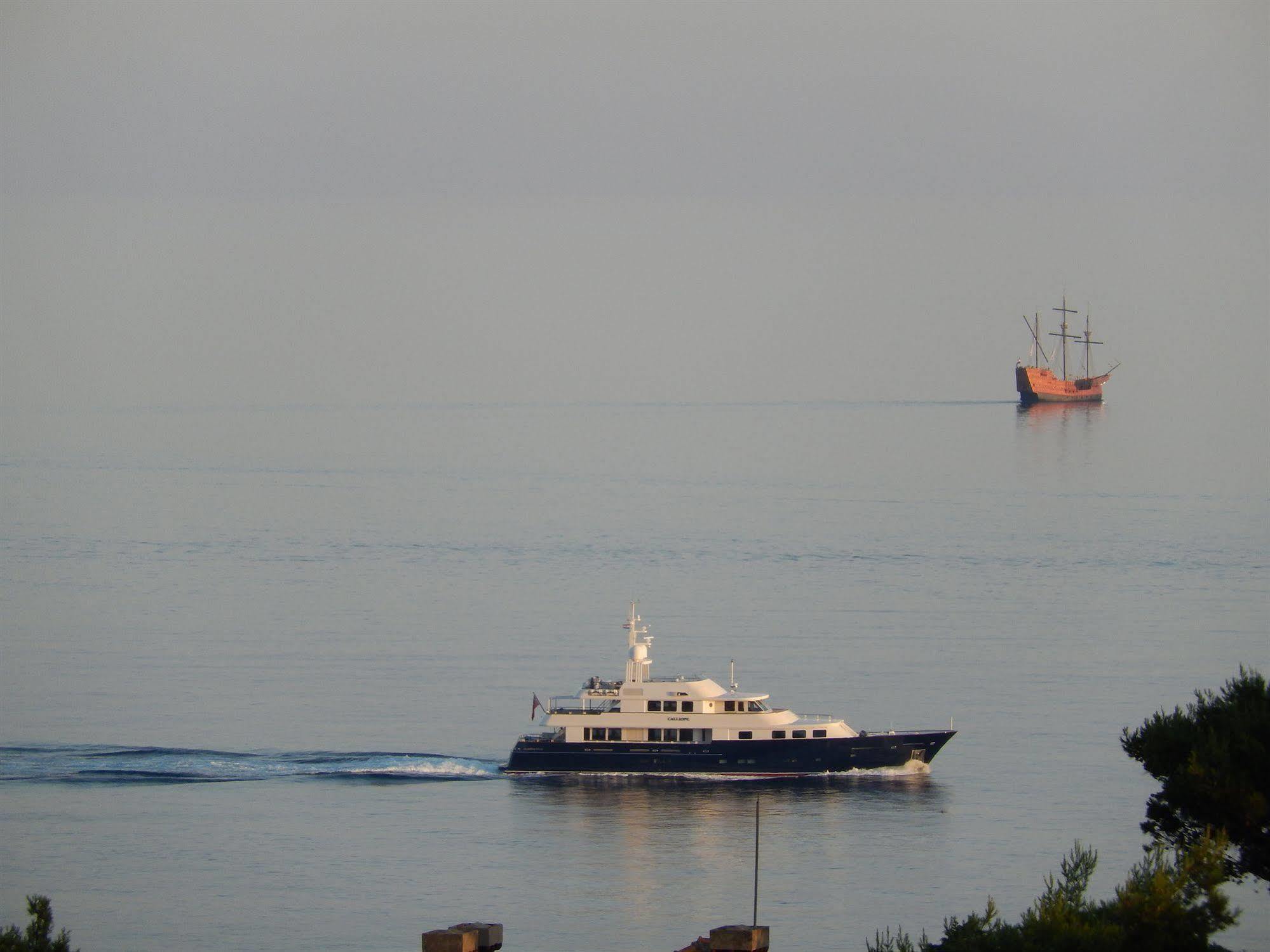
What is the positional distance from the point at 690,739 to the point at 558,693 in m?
13.4

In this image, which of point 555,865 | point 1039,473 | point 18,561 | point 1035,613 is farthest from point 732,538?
point 555,865

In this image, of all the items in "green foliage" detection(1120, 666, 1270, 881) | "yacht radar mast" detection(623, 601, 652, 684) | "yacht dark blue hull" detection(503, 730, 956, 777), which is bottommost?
"green foliage" detection(1120, 666, 1270, 881)

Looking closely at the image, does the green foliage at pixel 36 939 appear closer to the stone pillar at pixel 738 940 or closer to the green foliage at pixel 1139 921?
the stone pillar at pixel 738 940

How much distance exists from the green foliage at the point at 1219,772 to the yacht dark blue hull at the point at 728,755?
30458mm

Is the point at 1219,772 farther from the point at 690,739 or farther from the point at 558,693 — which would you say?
the point at 558,693

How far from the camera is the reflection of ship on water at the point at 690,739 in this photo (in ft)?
210

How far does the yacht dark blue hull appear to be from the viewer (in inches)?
2515

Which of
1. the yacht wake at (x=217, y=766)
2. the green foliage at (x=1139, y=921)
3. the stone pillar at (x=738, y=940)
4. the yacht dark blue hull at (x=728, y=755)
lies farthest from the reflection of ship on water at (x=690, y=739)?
the stone pillar at (x=738, y=940)

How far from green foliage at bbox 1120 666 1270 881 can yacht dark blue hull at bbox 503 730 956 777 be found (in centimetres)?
3046

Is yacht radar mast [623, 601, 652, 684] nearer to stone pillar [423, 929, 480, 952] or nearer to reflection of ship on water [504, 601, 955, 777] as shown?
reflection of ship on water [504, 601, 955, 777]

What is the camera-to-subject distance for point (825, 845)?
185ft

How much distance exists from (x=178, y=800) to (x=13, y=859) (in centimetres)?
692

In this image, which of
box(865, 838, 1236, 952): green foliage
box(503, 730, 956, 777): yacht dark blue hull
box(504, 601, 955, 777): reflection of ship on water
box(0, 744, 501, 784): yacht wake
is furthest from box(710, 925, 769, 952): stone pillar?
box(0, 744, 501, 784): yacht wake

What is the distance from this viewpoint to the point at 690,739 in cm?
6444
